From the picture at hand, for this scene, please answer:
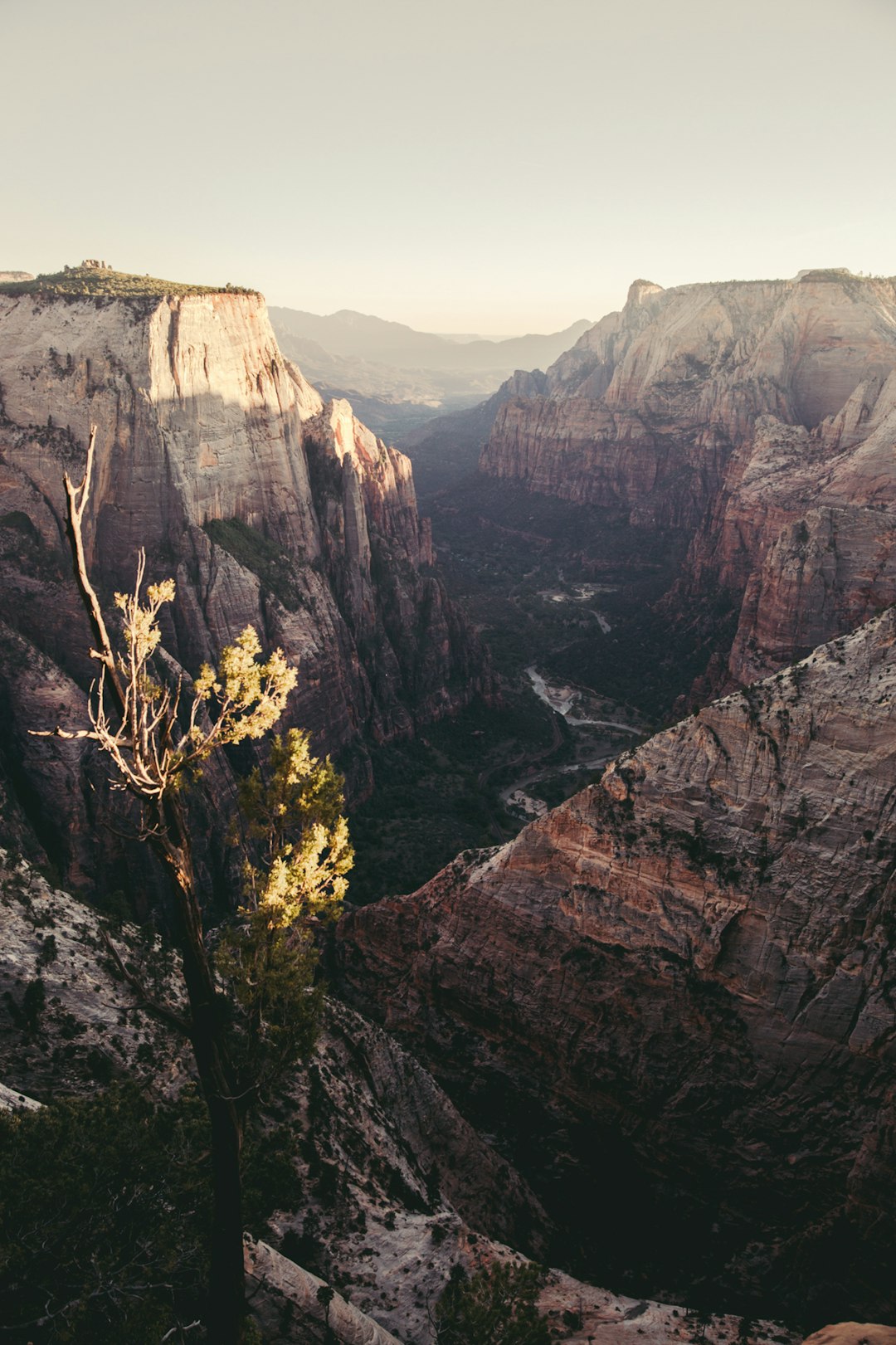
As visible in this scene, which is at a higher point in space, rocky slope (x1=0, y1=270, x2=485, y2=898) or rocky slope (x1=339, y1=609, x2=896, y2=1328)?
rocky slope (x1=0, y1=270, x2=485, y2=898)

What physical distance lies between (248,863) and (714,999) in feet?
62.1

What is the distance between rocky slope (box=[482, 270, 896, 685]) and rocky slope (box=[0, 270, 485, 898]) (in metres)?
38.5

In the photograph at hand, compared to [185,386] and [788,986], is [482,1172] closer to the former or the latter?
[788,986]

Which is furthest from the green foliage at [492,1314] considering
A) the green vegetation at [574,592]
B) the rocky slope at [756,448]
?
the green vegetation at [574,592]

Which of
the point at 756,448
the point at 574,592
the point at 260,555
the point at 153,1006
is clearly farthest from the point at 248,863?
the point at 574,592

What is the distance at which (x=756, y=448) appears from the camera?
3725 inches

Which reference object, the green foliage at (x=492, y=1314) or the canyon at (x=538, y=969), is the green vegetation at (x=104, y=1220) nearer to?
the canyon at (x=538, y=969)

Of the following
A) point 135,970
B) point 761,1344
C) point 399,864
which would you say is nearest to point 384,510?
point 399,864

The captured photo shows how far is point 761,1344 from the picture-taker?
19.3 meters

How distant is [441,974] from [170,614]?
38757 mm

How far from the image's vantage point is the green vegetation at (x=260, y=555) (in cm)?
6431

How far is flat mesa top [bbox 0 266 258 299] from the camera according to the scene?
62.5 m

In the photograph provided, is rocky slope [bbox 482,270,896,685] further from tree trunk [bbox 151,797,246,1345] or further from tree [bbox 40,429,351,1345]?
tree trunk [bbox 151,797,246,1345]

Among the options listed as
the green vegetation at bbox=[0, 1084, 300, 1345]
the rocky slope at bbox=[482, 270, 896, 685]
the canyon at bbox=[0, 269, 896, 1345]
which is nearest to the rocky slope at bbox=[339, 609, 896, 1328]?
the canyon at bbox=[0, 269, 896, 1345]
